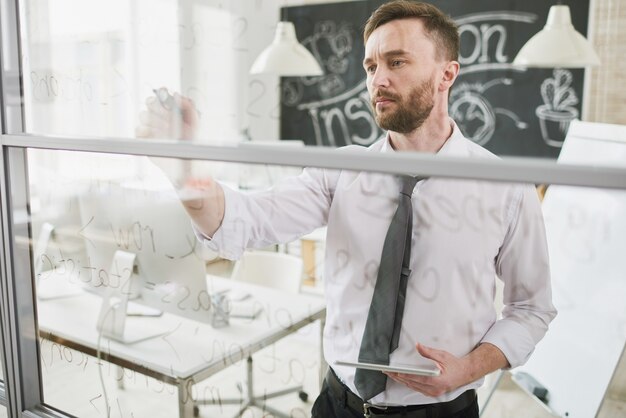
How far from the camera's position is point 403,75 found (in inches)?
37.0

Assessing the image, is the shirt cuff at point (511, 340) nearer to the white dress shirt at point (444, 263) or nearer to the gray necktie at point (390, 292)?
the white dress shirt at point (444, 263)

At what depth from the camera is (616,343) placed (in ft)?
3.59

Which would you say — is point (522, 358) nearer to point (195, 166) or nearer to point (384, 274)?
point (384, 274)

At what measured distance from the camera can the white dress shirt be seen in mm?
899

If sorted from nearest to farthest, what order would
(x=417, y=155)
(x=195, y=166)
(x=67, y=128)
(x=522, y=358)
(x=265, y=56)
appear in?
(x=417, y=155) → (x=522, y=358) → (x=195, y=166) → (x=67, y=128) → (x=265, y=56)

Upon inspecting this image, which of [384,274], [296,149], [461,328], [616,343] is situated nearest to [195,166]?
[296,149]

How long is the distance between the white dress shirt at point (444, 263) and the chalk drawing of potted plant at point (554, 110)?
2.67 m

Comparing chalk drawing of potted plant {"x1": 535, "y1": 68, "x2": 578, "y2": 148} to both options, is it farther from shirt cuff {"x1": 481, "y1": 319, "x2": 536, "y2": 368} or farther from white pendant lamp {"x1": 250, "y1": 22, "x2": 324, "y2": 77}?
shirt cuff {"x1": 481, "y1": 319, "x2": 536, "y2": 368}

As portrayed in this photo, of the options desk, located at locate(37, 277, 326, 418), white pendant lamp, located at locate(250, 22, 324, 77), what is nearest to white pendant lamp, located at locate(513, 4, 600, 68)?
white pendant lamp, located at locate(250, 22, 324, 77)

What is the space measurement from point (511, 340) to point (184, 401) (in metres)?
0.68

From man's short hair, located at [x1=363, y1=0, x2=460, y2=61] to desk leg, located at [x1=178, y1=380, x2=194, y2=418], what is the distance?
80 cm

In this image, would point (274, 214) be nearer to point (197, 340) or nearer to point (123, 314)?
point (197, 340)

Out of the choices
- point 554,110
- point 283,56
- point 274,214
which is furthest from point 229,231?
point 554,110

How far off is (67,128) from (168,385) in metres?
0.63
